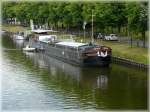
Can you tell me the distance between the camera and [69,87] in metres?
39.4

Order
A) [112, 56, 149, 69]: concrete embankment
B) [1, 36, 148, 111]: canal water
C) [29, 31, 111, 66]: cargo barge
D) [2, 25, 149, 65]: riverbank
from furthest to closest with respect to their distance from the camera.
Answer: [29, 31, 111, 66]: cargo barge < [2, 25, 149, 65]: riverbank < [112, 56, 149, 69]: concrete embankment < [1, 36, 148, 111]: canal water

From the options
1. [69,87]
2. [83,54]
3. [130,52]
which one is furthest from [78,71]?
[69,87]

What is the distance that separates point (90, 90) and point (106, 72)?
9.21m

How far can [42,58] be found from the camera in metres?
60.2

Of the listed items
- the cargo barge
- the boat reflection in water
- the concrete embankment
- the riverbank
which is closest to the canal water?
the boat reflection in water

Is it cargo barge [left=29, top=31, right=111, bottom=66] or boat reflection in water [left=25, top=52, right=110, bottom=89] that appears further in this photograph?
cargo barge [left=29, top=31, right=111, bottom=66]

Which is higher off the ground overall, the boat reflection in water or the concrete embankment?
the concrete embankment

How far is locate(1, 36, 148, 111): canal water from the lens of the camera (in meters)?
32.8

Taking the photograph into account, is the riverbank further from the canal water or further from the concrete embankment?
the canal water

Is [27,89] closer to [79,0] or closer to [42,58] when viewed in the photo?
[42,58]

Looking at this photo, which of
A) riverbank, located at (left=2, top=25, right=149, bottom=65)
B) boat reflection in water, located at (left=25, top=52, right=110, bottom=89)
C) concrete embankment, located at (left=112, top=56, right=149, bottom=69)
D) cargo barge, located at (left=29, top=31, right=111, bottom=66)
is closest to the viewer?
boat reflection in water, located at (left=25, top=52, right=110, bottom=89)

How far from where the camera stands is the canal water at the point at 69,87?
1289 inches

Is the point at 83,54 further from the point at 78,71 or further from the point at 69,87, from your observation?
the point at 69,87

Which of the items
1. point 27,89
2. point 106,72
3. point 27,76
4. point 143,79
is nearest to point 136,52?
point 106,72
